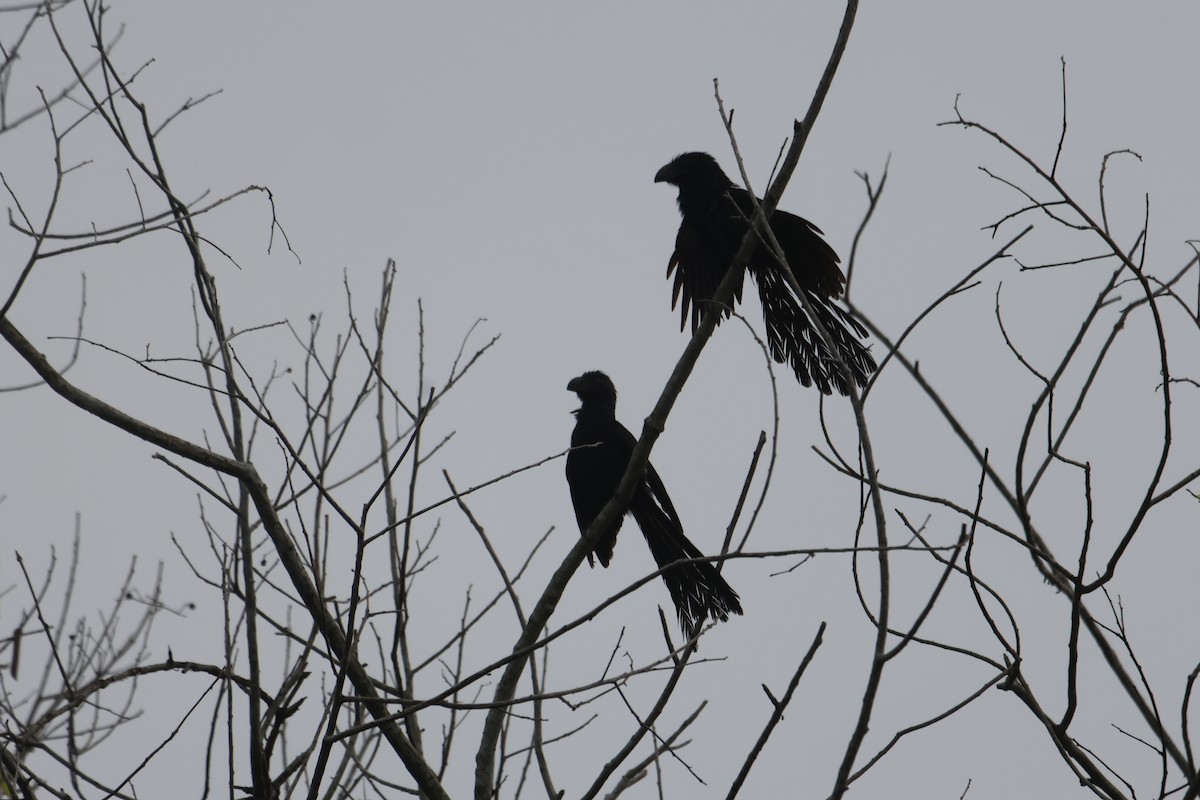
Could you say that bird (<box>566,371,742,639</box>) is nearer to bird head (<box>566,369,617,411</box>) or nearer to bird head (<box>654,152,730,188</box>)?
bird head (<box>566,369,617,411</box>)

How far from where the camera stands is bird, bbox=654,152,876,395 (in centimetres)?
407

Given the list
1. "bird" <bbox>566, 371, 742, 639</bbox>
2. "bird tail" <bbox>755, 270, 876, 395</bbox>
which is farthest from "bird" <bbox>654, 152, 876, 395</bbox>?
"bird" <bbox>566, 371, 742, 639</bbox>

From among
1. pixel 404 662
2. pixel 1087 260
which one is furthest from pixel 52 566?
pixel 1087 260

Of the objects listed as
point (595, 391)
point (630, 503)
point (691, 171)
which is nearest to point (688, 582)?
point (630, 503)

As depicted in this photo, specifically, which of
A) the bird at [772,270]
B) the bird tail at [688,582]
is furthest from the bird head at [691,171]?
the bird tail at [688,582]

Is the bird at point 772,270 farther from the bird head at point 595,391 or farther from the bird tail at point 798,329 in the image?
the bird head at point 595,391

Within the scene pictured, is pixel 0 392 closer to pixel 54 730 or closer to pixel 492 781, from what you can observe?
pixel 54 730

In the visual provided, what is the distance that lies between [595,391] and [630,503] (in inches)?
55.3

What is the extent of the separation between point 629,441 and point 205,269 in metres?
3.59

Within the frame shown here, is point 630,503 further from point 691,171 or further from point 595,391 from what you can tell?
point 691,171

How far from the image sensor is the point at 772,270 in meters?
4.43

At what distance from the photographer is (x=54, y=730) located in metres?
2.90

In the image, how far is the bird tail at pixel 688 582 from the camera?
4.09 m

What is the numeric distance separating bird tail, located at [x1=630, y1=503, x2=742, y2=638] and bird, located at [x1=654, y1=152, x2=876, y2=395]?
849 millimetres
